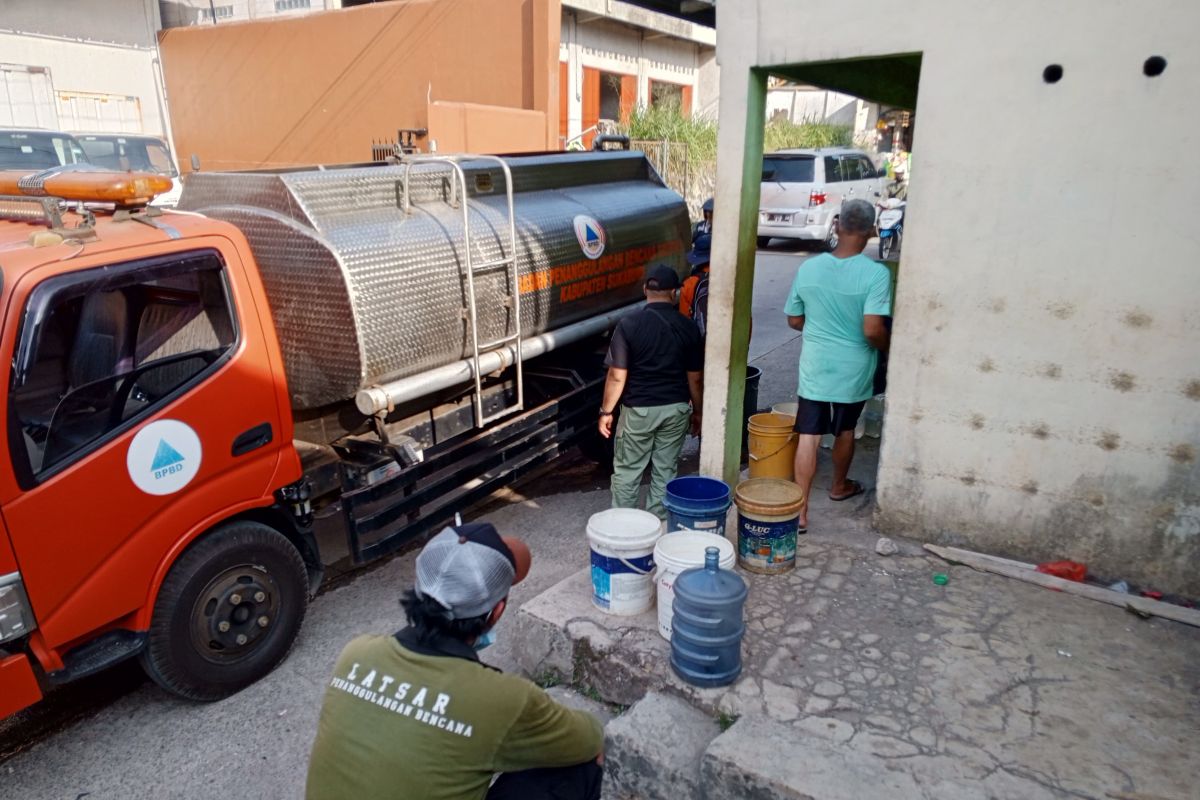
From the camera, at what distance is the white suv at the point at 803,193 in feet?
50.6

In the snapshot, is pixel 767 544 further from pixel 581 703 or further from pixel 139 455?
pixel 139 455

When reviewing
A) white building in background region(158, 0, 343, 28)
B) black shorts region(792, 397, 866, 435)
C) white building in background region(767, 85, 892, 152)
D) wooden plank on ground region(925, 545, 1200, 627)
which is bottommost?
wooden plank on ground region(925, 545, 1200, 627)

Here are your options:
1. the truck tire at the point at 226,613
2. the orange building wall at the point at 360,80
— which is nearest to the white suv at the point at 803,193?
the orange building wall at the point at 360,80

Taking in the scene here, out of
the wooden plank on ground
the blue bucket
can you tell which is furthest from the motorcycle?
the blue bucket

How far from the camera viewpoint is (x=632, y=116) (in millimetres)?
18469

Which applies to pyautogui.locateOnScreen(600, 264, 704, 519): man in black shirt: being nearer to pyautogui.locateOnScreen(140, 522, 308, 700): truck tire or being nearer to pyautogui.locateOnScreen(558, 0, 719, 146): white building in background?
pyautogui.locateOnScreen(140, 522, 308, 700): truck tire

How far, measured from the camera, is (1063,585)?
3.71 metres

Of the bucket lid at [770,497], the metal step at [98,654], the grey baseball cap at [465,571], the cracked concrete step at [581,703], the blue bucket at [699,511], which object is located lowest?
the cracked concrete step at [581,703]

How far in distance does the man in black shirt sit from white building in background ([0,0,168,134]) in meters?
20.6

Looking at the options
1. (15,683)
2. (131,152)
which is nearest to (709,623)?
(15,683)

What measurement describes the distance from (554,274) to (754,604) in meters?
2.64

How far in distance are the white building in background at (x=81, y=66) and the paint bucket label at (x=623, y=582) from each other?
21.7 m

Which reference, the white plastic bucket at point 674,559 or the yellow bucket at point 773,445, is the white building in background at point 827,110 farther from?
the white plastic bucket at point 674,559

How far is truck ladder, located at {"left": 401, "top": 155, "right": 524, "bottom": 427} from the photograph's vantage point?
4.58 metres
